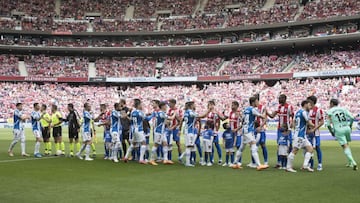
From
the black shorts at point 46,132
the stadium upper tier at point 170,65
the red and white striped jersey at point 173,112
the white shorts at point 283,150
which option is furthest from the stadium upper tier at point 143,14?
the white shorts at point 283,150

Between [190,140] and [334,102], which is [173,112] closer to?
[190,140]

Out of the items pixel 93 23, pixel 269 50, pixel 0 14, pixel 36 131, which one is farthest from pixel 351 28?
pixel 0 14

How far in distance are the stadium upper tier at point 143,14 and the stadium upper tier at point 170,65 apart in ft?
15.7

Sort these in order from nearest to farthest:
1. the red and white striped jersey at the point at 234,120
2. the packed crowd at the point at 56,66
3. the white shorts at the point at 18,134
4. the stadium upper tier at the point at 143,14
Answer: the red and white striped jersey at the point at 234,120 < the white shorts at the point at 18,134 < the stadium upper tier at the point at 143,14 < the packed crowd at the point at 56,66

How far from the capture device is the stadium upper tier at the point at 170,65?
5634 cm

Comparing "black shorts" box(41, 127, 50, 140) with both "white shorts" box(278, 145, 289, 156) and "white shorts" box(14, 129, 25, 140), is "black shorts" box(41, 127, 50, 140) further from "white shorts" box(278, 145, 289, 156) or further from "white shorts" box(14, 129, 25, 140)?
"white shorts" box(278, 145, 289, 156)

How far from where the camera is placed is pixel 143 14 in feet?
237

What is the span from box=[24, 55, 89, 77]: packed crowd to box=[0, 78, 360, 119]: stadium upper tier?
2085 mm

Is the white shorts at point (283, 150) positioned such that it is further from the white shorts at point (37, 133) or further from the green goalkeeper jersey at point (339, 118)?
the white shorts at point (37, 133)

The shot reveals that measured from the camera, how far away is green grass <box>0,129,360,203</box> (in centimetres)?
898

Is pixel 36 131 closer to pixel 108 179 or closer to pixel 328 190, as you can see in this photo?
pixel 108 179

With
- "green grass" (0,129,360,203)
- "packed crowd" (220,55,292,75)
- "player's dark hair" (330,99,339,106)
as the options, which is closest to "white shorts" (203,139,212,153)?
"green grass" (0,129,360,203)

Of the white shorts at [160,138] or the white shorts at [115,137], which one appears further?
the white shorts at [115,137]

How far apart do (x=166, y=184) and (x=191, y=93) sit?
4834cm
